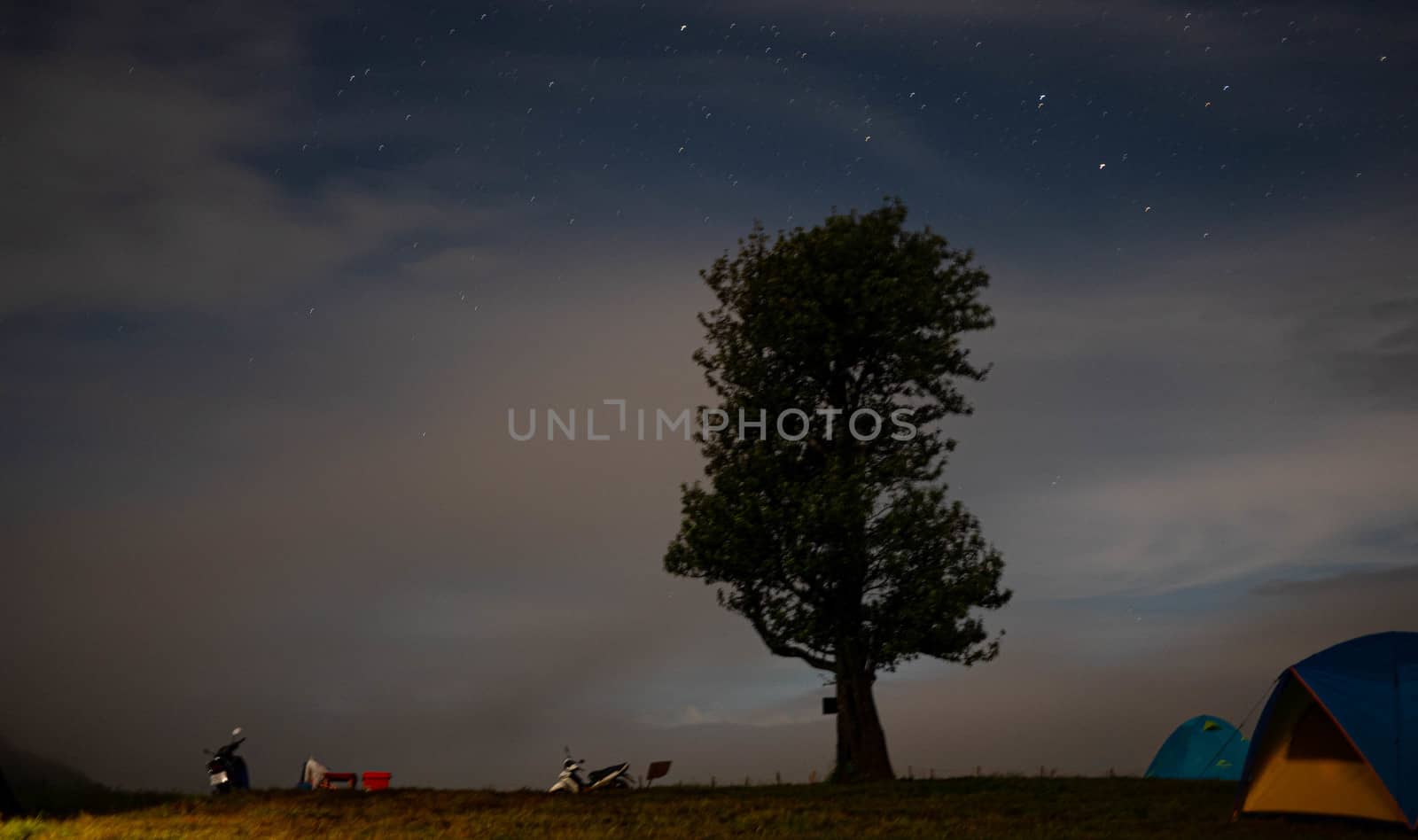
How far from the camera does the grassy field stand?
20875 mm

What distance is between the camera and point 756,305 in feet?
110

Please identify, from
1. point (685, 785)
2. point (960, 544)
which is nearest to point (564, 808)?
point (685, 785)

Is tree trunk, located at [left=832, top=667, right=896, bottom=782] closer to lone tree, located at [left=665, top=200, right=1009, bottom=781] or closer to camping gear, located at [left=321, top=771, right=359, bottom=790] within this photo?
lone tree, located at [left=665, top=200, right=1009, bottom=781]

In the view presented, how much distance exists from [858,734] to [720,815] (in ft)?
29.9

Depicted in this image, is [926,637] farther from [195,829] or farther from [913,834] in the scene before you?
[195,829]

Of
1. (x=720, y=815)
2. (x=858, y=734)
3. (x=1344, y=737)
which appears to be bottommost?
(x=720, y=815)

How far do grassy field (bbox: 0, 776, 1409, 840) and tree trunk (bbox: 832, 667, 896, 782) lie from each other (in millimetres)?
2735

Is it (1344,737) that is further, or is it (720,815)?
(720,815)

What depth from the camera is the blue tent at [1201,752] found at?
1272 inches

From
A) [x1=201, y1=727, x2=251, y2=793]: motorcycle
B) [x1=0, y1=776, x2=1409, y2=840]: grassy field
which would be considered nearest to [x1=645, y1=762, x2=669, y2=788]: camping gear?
[x1=0, y1=776, x2=1409, y2=840]: grassy field

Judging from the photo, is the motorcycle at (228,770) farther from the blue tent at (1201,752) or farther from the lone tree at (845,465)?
the blue tent at (1201,752)

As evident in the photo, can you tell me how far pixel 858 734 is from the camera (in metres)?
31.6

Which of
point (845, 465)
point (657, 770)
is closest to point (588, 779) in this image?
point (657, 770)

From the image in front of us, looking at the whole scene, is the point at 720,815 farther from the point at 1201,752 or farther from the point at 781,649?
the point at 1201,752
